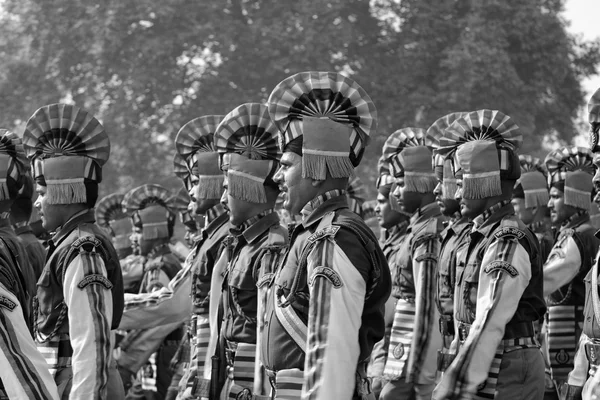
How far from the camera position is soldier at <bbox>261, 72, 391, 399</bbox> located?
536 cm

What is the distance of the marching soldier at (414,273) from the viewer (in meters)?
9.43

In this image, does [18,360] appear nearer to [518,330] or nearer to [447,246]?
[518,330]

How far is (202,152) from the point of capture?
31.6 feet

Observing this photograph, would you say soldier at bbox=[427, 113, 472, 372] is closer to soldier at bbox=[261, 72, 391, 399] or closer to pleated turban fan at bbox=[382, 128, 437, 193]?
pleated turban fan at bbox=[382, 128, 437, 193]

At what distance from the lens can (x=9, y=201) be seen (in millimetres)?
7227

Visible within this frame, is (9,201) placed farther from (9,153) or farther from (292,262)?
(292,262)

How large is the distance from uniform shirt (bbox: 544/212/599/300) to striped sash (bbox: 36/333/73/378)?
4.43 metres

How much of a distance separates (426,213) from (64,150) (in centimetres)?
384

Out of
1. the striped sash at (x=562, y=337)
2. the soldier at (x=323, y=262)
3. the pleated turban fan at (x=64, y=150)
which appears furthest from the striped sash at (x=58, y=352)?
the striped sash at (x=562, y=337)

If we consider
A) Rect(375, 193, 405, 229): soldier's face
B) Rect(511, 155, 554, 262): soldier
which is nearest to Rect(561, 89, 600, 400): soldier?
Rect(375, 193, 405, 229): soldier's face

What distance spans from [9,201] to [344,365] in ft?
9.52

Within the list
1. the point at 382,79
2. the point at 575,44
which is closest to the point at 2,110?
the point at 382,79

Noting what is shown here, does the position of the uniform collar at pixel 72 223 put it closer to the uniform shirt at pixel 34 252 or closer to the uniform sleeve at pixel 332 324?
the uniform shirt at pixel 34 252

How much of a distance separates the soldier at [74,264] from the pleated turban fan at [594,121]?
9.96ft
